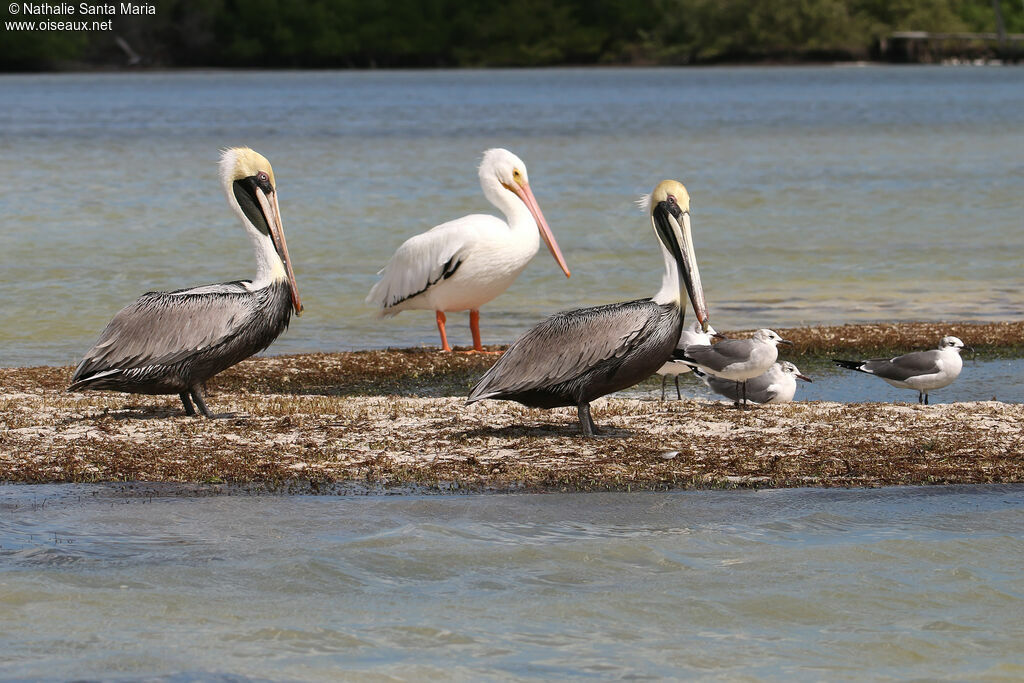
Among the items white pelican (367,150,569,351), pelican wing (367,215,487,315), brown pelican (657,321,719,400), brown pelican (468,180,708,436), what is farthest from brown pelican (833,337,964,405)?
pelican wing (367,215,487,315)

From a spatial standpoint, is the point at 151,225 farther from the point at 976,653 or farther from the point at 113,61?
the point at 113,61

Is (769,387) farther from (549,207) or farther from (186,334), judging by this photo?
(549,207)

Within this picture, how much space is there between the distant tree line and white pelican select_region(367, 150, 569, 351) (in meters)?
132

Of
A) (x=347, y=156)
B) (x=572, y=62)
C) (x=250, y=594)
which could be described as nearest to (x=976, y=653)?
(x=250, y=594)

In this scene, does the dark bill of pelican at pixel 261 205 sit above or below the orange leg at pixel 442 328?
above

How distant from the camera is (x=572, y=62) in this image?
163250 millimetres

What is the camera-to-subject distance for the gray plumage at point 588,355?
305 inches

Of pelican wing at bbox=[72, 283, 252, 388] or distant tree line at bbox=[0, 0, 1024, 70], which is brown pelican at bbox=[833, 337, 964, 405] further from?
distant tree line at bbox=[0, 0, 1024, 70]

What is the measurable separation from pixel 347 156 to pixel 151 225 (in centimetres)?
1825

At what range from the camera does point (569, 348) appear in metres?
7.80

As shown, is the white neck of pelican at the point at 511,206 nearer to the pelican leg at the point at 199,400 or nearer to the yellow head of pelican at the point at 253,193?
the yellow head of pelican at the point at 253,193

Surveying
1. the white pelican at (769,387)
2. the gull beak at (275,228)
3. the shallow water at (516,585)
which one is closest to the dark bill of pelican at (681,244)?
the shallow water at (516,585)

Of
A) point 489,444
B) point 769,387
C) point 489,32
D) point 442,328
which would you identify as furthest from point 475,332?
point 489,32

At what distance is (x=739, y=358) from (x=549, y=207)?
20.2 metres
